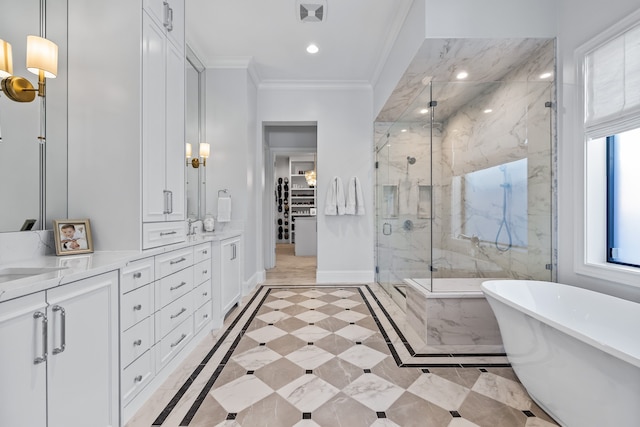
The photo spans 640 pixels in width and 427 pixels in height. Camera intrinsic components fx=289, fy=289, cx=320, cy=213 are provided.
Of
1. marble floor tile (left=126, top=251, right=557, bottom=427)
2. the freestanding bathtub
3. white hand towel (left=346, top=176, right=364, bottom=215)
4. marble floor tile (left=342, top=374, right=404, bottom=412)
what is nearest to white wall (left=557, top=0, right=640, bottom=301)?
the freestanding bathtub

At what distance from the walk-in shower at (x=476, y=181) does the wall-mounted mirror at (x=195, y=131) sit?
8.09 ft

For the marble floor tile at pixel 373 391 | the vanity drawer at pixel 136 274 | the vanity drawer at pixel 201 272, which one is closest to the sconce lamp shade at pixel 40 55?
the vanity drawer at pixel 136 274

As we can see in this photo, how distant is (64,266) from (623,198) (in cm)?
326

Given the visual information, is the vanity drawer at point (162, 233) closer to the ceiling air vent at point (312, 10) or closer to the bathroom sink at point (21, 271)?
the bathroom sink at point (21, 271)

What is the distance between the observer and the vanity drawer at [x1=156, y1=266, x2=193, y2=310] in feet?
5.91

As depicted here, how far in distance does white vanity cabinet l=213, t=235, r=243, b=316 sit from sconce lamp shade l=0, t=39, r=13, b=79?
1.75m

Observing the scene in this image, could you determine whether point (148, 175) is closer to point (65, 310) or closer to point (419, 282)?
point (65, 310)

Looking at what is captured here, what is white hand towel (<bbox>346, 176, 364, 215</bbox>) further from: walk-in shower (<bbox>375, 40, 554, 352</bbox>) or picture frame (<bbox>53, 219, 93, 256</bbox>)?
picture frame (<bbox>53, 219, 93, 256</bbox>)

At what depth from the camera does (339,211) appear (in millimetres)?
4352

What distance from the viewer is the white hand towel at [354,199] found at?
4336 millimetres

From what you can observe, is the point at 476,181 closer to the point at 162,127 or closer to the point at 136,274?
the point at 162,127

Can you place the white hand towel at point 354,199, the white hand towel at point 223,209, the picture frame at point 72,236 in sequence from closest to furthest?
the picture frame at point 72,236, the white hand towel at point 223,209, the white hand towel at point 354,199

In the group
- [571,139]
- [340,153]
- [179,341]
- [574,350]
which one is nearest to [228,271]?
[179,341]

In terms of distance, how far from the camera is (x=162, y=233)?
1967mm
